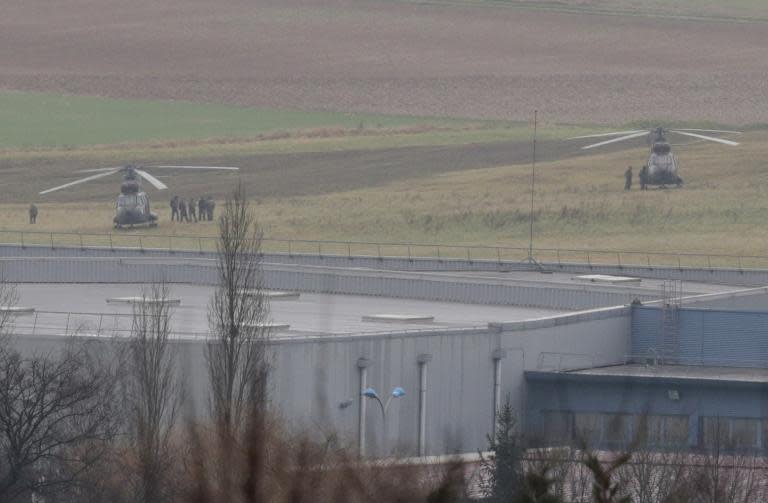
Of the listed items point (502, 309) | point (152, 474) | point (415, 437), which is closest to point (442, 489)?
point (152, 474)

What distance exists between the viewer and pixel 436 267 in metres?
69.1

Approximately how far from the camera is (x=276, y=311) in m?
50.7

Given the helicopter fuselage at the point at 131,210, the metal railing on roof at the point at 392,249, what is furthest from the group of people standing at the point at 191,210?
the helicopter fuselage at the point at 131,210

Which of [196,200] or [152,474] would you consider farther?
[196,200]

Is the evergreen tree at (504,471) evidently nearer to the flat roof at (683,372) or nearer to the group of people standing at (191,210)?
the flat roof at (683,372)

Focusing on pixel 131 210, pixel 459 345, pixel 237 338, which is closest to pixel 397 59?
pixel 131 210

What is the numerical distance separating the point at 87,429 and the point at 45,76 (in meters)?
101

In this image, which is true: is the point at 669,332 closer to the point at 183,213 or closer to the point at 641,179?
the point at 183,213

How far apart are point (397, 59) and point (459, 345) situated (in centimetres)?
9447

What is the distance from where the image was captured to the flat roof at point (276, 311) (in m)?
44.9

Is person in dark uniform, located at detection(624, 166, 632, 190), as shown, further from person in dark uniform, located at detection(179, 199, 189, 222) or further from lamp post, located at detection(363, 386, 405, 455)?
lamp post, located at detection(363, 386, 405, 455)

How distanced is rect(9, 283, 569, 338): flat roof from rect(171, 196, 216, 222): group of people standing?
35.3 meters

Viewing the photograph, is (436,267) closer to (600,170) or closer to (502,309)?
(502,309)

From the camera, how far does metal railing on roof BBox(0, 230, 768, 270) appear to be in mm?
81438
